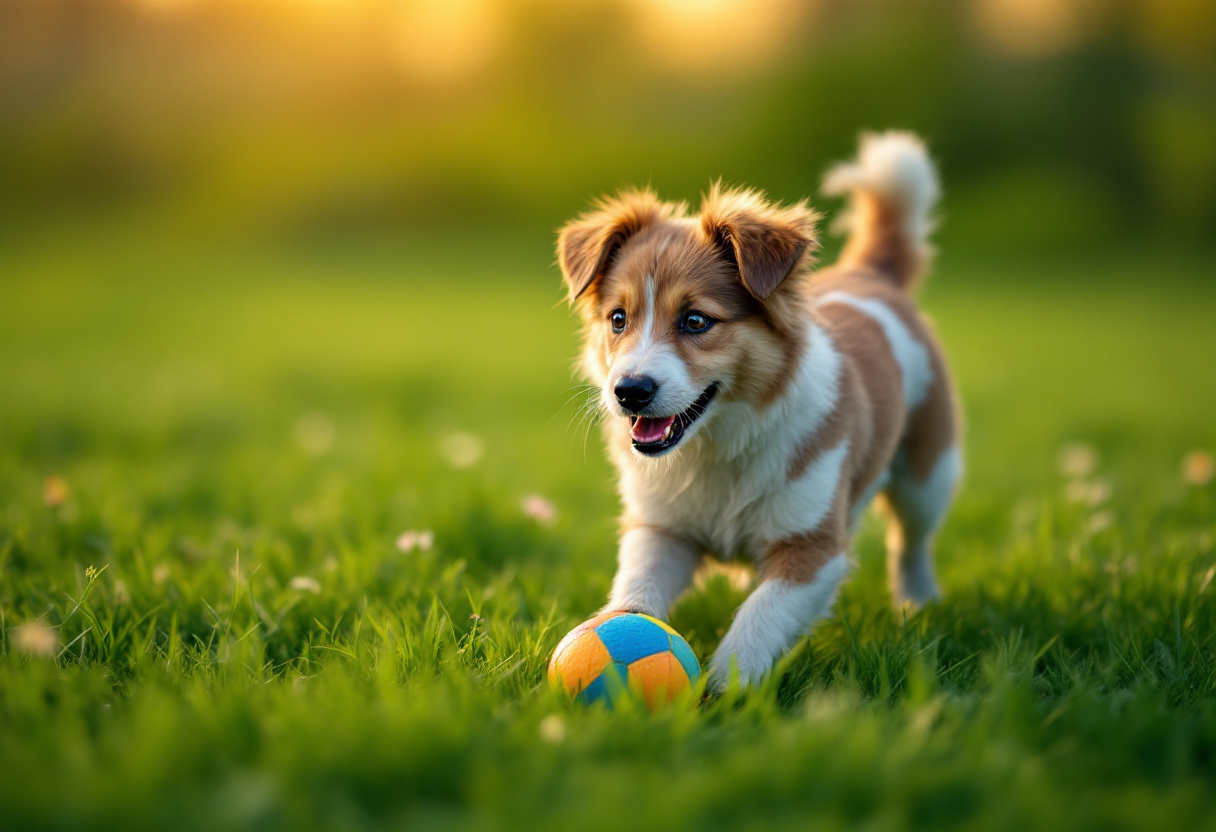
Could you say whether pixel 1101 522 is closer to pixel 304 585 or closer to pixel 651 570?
pixel 651 570

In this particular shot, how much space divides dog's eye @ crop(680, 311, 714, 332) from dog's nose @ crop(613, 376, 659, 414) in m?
0.39

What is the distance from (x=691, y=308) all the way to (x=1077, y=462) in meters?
3.51

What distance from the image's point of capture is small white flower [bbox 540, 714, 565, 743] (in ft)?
7.21

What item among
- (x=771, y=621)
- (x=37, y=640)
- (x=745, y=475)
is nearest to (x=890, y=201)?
(x=745, y=475)

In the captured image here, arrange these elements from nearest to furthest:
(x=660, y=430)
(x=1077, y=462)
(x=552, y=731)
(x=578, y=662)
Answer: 1. (x=552, y=731)
2. (x=578, y=662)
3. (x=660, y=430)
4. (x=1077, y=462)

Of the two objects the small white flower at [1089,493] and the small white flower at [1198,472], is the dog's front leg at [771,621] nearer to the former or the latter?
the small white flower at [1089,493]

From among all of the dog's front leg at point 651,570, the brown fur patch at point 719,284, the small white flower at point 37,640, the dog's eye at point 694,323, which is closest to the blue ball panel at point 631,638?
the dog's front leg at point 651,570

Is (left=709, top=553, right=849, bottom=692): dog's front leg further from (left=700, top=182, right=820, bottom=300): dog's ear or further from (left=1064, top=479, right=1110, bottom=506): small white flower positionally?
(left=1064, top=479, right=1110, bottom=506): small white flower

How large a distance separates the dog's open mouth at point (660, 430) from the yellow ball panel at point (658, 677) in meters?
0.71

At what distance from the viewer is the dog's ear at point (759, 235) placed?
3227 millimetres

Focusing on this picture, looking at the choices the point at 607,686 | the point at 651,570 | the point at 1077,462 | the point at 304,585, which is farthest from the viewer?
the point at 1077,462

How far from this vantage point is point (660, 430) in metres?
3.15

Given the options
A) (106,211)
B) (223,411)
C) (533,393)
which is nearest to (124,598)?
(223,411)

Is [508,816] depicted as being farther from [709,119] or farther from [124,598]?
[709,119]
